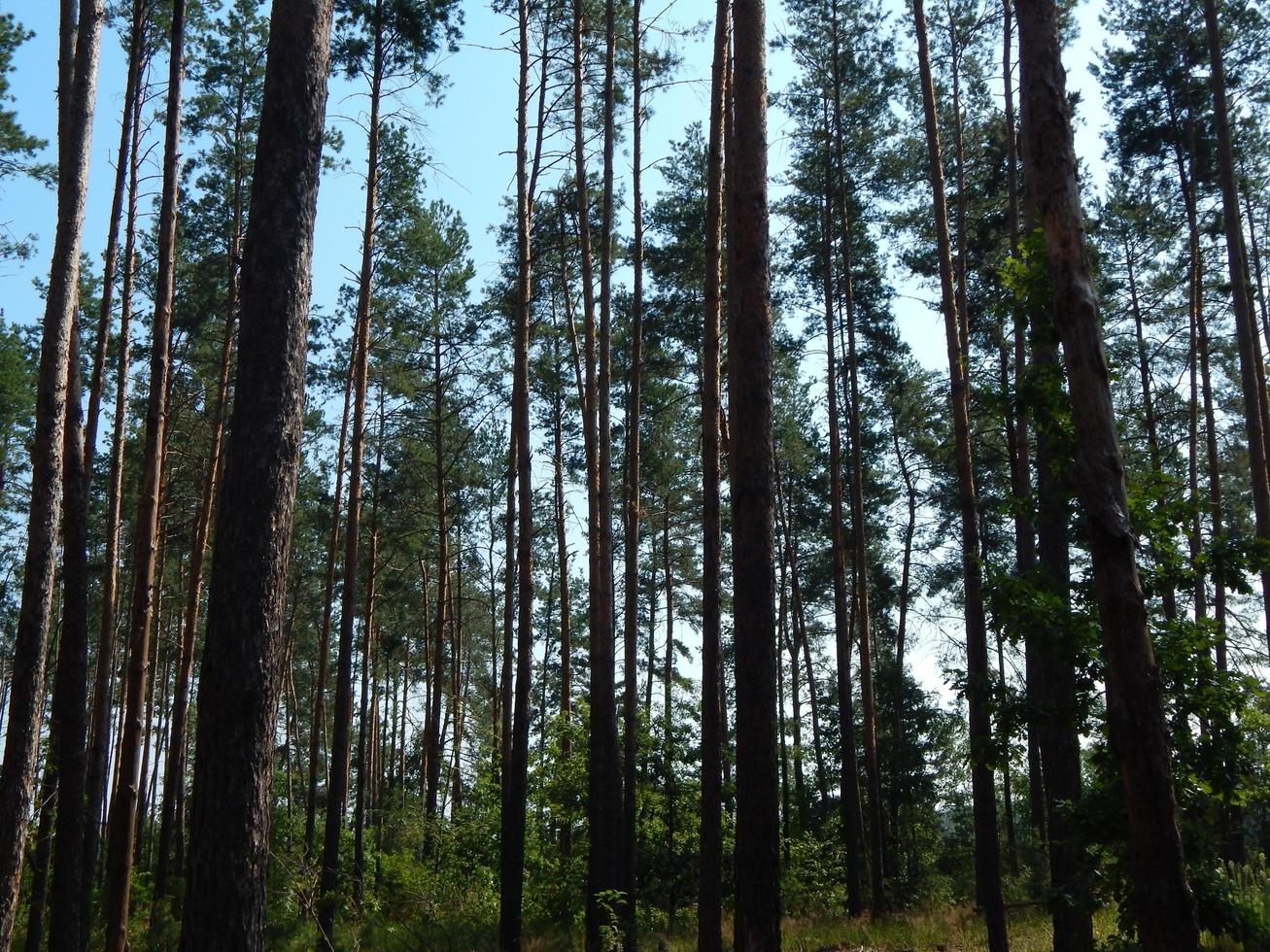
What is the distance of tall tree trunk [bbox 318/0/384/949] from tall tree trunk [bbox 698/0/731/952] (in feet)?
21.0

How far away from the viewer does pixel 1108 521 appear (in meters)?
5.77

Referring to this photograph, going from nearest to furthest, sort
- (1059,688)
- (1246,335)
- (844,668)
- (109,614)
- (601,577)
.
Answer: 1. (1059,688)
2. (1246,335)
3. (601,577)
4. (109,614)
5. (844,668)

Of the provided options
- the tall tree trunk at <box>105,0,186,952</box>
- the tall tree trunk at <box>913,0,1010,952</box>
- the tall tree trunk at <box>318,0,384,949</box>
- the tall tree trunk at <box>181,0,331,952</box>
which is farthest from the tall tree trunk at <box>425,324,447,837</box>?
the tall tree trunk at <box>181,0,331,952</box>

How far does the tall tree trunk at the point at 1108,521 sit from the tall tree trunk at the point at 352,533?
1231 cm

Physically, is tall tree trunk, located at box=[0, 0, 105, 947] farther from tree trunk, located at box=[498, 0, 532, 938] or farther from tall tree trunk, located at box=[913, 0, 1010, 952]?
tall tree trunk, located at box=[913, 0, 1010, 952]

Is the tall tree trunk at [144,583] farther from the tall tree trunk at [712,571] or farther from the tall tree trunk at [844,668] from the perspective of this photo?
the tall tree trunk at [844,668]

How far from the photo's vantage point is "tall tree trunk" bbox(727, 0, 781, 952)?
688cm

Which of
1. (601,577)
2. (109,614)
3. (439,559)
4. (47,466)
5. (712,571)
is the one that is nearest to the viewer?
(47,466)

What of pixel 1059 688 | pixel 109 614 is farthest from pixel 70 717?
pixel 1059 688

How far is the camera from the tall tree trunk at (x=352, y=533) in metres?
16.2

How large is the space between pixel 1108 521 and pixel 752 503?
8.32 feet

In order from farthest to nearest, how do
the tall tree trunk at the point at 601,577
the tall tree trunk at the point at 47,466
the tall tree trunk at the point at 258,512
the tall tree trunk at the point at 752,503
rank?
the tall tree trunk at the point at 601,577
the tall tree trunk at the point at 47,466
the tall tree trunk at the point at 752,503
the tall tree trunk at the point at 258,512

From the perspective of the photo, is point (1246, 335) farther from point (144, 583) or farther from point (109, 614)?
point (109, 614)

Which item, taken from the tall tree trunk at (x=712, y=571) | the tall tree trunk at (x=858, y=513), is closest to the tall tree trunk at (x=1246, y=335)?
the tall tree trunk at (x=712, y=571)
